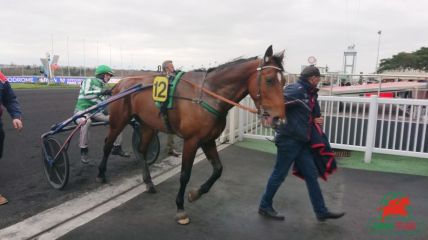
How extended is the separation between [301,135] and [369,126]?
3.37 metres

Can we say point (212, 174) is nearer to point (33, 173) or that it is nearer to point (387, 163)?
point (33, 173)

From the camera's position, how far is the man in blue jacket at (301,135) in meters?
3.80

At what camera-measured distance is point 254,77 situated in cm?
360

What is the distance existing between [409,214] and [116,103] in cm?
408

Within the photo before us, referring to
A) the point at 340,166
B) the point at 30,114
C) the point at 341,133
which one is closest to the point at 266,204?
the point at 340,166

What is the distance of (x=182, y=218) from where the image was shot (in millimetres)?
3943

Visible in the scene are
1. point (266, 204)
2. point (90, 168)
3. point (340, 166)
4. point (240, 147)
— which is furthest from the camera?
point (240, 147)

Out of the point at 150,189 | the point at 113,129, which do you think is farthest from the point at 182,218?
the point at 113,129

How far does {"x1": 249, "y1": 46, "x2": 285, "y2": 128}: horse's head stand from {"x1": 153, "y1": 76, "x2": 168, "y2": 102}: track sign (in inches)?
47.0

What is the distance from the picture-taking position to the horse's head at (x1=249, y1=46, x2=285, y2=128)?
3.35 meters

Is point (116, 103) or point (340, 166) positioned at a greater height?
point (116, 103)

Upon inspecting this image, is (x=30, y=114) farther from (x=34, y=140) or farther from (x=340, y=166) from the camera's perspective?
(x=340, y=166)

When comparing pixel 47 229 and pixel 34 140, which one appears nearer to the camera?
pixel 47 229

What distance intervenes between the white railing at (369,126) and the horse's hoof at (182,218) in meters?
4.04
